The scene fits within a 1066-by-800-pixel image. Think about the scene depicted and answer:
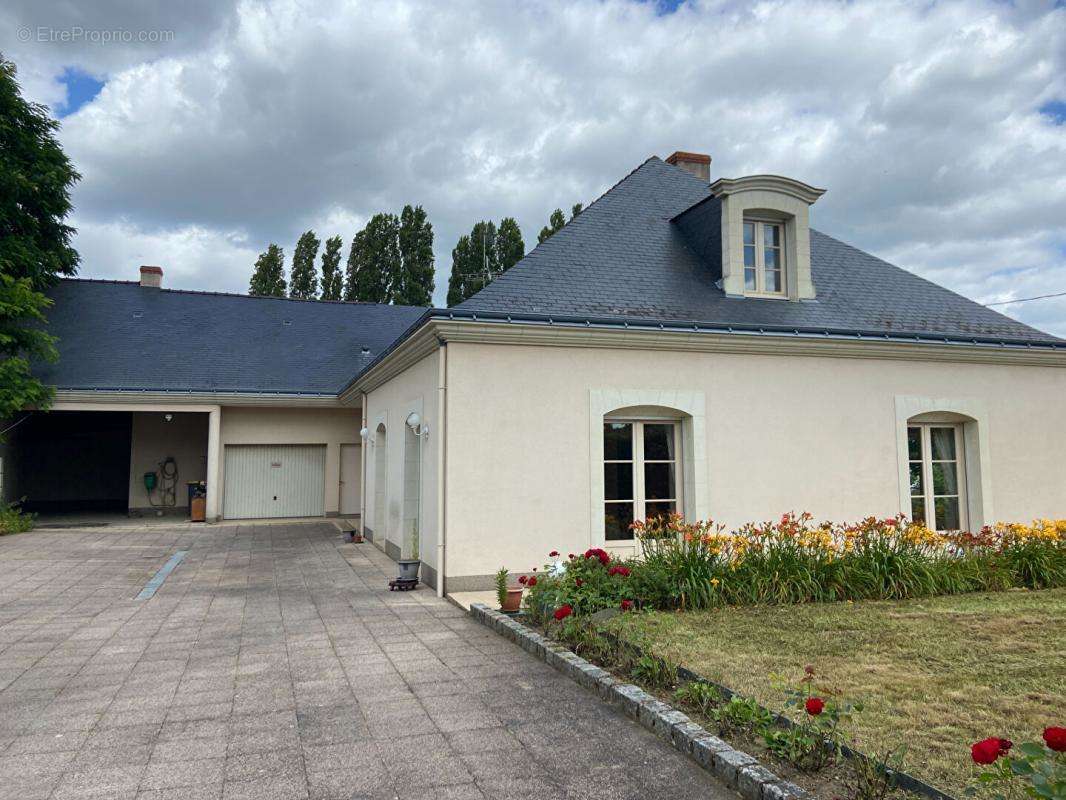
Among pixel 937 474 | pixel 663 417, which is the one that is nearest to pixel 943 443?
pixel 937 474

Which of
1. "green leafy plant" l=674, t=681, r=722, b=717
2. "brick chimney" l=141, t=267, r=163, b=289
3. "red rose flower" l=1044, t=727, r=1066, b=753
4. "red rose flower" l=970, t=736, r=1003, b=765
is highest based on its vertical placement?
"brick chimney" l=141, t=267, r=163, b=289

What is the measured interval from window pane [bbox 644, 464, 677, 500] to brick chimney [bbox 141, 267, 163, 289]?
18882 mm

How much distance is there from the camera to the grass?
379 cm

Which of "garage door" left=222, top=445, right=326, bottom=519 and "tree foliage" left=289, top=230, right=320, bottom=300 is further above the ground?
"tree foliage" left=289, top=230, right=320, bottom=300

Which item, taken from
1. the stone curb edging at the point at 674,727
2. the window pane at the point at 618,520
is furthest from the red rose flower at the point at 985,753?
the window pane at the point at 618,520

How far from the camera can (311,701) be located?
4.56 m

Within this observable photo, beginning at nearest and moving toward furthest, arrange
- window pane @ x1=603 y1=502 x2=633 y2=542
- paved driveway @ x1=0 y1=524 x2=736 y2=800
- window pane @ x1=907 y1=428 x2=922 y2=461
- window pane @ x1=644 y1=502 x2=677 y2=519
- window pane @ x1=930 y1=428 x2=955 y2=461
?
paved driveway @ x1=0 y1=524 x2=736 y2=800 < window pane @ x1=603 y1=502 x2=633 y2=542 < window pane @ x1=644 y1=502 x2=677 y2=519 < window pane @ x1=907 y1=428 x2=922 y2=461 < window pane @ x1=930 y1=428 x2=955 y2=461

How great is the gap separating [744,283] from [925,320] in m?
2.93

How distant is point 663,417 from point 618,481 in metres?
1.08

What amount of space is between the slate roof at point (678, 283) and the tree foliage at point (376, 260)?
26.1 metres

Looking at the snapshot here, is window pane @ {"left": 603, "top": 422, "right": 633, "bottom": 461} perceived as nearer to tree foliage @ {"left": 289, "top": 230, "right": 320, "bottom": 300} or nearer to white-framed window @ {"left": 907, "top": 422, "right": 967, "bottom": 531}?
white-framed window @ {"left": 907, "top": 422, "right": 967, "bottom": 531}

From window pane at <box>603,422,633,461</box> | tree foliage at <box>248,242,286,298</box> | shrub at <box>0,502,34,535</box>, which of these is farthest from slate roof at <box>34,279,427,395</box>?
tree foliage at <box>248,242,286,298</box>

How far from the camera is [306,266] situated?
3959 cm

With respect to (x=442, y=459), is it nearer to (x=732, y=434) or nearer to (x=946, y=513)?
(x=732, y=434)
